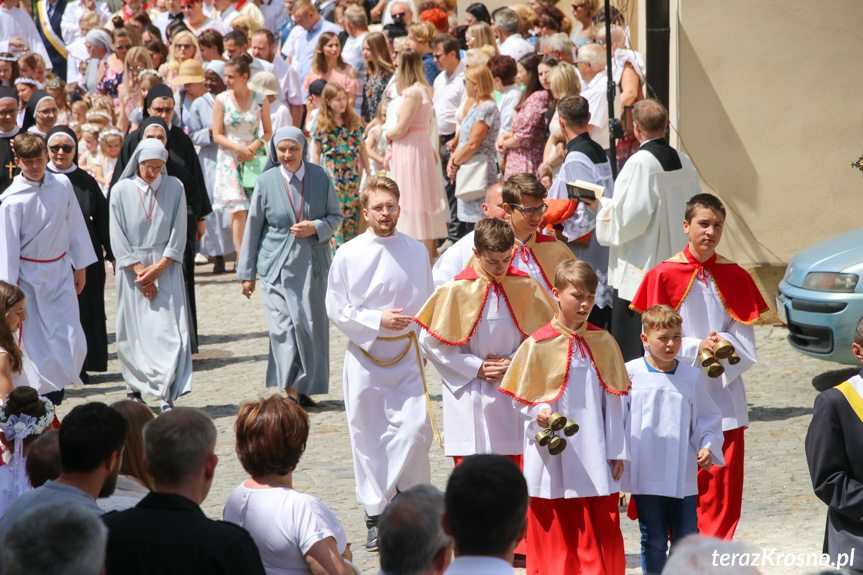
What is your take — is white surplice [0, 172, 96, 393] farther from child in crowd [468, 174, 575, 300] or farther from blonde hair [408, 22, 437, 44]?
blonde hair [408, 22, 437, 44]

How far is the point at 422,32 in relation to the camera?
14.2 metres

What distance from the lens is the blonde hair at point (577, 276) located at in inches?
221

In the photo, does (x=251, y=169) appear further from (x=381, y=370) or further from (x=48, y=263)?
(x=381, y=370)

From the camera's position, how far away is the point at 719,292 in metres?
6.50

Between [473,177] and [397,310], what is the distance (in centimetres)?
620

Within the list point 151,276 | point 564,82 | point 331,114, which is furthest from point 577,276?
point 331,114

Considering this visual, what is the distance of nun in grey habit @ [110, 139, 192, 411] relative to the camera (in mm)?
9391

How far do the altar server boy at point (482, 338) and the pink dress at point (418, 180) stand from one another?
670 cm

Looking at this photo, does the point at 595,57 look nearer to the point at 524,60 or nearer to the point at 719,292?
the point at 524,60

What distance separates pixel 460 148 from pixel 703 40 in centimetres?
286

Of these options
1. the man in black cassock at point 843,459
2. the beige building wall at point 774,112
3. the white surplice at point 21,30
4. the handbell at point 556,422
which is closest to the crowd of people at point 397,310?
the handbell at point 556,422

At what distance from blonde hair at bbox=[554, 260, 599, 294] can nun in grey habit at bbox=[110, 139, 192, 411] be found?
179 inches

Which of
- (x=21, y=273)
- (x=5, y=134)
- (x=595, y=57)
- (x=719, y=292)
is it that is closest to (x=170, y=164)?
(x=5, y=134)

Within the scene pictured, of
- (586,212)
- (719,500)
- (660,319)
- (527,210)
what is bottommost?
(719,500)
